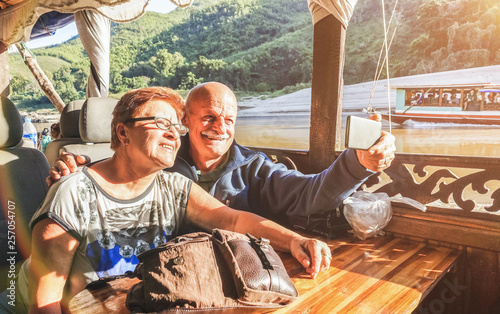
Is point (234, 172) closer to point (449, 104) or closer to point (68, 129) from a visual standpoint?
point (68, 129)

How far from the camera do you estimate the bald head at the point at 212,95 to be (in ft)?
5.60

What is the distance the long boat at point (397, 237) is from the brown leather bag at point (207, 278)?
0.36ft

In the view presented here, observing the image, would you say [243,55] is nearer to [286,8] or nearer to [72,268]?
[286,8]

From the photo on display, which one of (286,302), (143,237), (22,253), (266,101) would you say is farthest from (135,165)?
(266,101)

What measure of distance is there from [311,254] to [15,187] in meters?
1.77

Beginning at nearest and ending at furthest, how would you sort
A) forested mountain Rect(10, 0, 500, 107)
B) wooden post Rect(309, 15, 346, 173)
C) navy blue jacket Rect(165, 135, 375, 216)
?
navy blue jacket Rect(165, 135, 375, 216), wooden post Rect(309, 15, 346, 173), forested mountain Rect(10, 0, 500, 107)

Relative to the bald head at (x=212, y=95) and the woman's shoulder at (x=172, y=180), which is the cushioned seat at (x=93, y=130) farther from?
the woman's shoulder at (x=172, y=180)

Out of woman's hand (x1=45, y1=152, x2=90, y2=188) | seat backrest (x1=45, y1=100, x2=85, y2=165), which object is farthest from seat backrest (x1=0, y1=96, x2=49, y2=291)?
woman's hand (x1=45, y1=152, x2=90, y2=188)

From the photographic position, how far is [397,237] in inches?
65.1

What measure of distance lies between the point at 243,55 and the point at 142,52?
295 inches

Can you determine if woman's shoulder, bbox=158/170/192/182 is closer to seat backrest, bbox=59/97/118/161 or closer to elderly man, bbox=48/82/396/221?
elderly man, bbox=48/82/396/221

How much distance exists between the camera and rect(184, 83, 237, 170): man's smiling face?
1.69 meters

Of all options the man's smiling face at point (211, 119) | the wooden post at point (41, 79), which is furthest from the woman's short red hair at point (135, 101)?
the wooden post at point (41, 79)

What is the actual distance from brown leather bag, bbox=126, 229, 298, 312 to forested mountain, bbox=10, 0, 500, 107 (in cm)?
426
